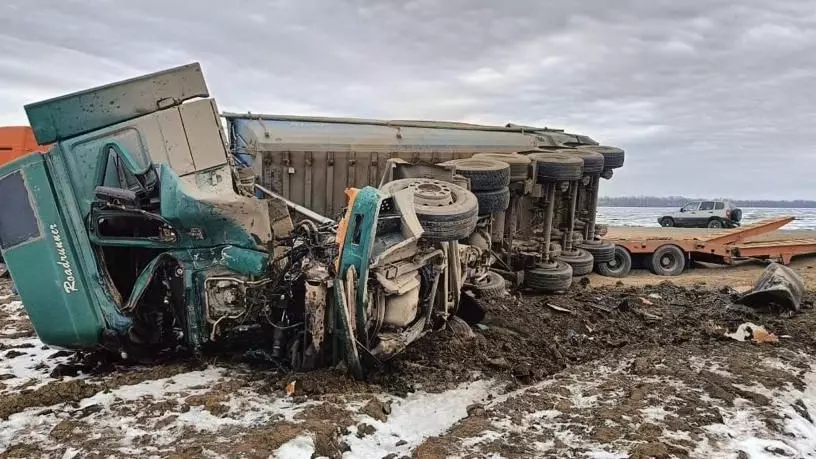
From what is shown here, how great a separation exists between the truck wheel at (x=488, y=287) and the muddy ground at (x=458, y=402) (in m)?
0.56

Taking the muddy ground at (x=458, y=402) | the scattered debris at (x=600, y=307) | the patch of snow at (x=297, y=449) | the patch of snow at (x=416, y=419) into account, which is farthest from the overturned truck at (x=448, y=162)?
the patch of snow at (x=297, y=449)

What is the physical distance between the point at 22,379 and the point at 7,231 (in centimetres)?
106

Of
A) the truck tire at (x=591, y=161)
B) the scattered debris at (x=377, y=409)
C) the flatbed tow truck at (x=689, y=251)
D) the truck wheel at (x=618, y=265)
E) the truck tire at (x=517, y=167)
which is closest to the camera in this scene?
the scattered debris at (x=377, y=409)

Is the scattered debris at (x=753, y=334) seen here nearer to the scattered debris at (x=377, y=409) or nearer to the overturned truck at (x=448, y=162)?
the overturned truck at (x=448, y=162)

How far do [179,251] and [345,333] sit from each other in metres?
1.34

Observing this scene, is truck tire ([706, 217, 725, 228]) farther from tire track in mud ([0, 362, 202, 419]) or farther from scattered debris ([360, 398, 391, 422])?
tire track in mud ([0, 362, 202, 419])

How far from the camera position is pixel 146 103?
4.81 m

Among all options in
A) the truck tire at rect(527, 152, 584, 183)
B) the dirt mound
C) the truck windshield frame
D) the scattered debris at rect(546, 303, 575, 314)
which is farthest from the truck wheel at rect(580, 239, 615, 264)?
the truck windshield frame

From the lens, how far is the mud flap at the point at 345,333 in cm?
404

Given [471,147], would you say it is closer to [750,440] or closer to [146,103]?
[146,103]

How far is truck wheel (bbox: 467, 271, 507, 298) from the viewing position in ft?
20.9

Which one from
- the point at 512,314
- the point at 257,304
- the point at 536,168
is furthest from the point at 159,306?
the point at 536,168

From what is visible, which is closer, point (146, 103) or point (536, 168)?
point (146, 103)

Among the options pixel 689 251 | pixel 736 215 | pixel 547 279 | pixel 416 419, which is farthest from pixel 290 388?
pixel 736 215
